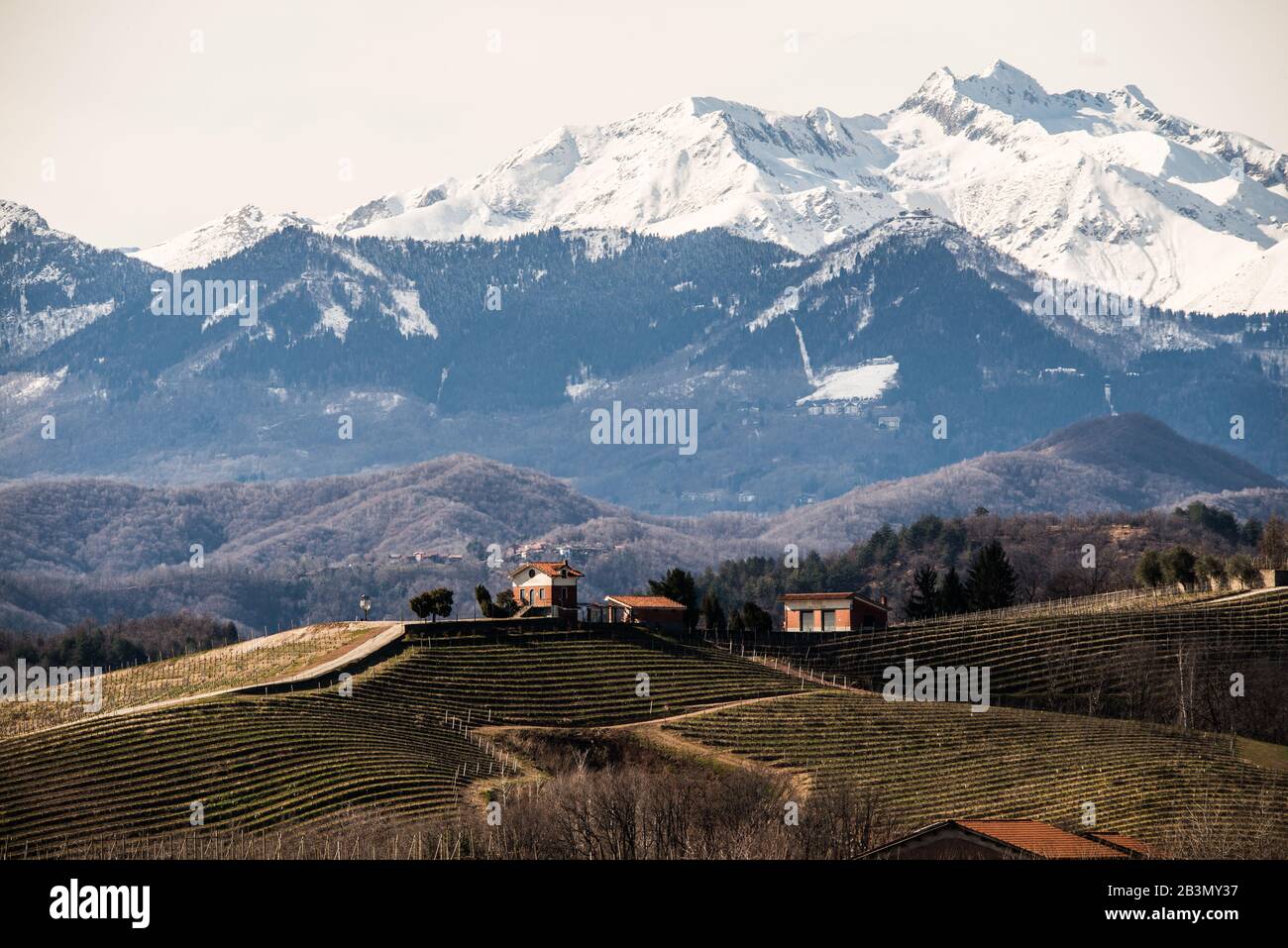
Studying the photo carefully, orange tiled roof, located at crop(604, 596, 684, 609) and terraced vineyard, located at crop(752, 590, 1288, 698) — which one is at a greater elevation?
A: orange tiled roof, located at crop(604, 596, 684, 609)

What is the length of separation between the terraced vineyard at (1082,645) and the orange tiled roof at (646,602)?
11058mm

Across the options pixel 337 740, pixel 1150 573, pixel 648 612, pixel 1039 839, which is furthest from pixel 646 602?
pixel 1039 839

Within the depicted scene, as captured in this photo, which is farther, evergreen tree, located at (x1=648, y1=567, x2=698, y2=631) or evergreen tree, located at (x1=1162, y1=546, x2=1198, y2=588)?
evergreen tree, located at (x1=1162, y1=546, x2=1198, y2=588)

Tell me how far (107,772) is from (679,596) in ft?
228

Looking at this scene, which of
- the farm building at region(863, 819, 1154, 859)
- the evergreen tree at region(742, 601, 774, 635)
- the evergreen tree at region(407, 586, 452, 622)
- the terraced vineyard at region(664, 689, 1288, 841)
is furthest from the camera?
A: the evergreen tree at region(742, 601, 774, 635)

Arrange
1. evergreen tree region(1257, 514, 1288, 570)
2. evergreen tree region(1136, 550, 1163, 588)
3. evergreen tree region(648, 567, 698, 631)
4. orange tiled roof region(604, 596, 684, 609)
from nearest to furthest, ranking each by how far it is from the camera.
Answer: orange tiled roof region(604, 596, 684, 609) < evergreen tree region(648, 567, 698, 631) < evergreen tree region(1257, 514, 1288, 570) < evergreen tree region(1136, 550, 1163, 588)

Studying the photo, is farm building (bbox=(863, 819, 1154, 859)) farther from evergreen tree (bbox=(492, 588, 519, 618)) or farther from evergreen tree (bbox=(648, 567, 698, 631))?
evergreen tree (bbox=(648, 567, 698, 631))

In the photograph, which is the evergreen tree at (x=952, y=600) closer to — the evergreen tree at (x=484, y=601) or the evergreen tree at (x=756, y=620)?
the evergreen tree at (x=756, y=620)

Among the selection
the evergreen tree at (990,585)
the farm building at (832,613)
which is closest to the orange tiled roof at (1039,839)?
the farm building at (832,613)

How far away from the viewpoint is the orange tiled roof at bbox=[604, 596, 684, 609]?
A: 13662cm

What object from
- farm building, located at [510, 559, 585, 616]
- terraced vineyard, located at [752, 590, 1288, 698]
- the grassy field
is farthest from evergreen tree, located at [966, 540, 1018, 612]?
farm building, located at [510, 559, 585, 616]

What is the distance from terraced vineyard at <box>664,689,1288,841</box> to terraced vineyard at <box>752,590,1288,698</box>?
36.8 ft

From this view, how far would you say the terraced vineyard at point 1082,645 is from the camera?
123375 mm
